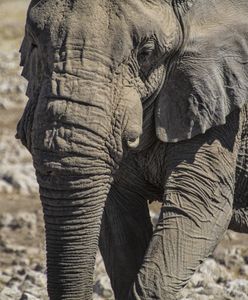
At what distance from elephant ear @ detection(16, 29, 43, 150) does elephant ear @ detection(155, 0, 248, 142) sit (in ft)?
1.91

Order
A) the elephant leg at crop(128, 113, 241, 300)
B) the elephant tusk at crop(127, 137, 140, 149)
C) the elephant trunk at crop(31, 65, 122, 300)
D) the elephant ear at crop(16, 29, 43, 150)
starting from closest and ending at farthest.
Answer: the elephant trunk at crop(31, 65, 122, 300), the elephant ear at crop(16, 29, 43, 150), the elephant tusk at crop(127, 137, 140, 149), the elephant leg at crop(128, 113, 241, 300)

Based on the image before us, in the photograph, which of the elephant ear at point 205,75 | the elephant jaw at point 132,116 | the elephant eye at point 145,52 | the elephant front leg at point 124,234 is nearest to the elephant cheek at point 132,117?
the elephant jaw at point 132,116

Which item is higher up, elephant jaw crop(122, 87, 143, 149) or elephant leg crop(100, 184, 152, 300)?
elephant jaw crop(122, 87, 143, 149)

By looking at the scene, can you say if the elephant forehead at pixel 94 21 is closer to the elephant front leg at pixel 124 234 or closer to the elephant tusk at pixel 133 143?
the elephant tusk at pixel 133 143

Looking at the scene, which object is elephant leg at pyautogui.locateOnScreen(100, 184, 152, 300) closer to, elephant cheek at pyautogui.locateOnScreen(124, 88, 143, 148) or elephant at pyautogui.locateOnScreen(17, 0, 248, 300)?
elephant at pyautogui.locateOnScreen(17, 0, 248, 300)

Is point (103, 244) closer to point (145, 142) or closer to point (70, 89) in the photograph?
point (145, 142)

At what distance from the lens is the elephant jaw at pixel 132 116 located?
5547 millimetres

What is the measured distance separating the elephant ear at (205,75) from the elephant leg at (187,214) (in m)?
0.09

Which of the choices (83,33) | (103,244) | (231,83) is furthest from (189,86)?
(103,244)

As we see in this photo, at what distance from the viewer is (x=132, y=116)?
5.56m

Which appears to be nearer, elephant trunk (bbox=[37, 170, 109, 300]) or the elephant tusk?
elephant trunk (bbox=[37, 170, 109, 300])

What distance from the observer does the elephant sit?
5406 millimetres

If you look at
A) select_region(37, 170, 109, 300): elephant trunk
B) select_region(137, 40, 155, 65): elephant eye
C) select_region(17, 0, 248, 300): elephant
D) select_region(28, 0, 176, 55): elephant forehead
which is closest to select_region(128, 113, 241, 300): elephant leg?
select_region(17, 0, 248, 300): elephant

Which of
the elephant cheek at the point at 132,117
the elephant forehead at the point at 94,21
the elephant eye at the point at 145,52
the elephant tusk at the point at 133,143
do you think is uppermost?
the elephant forehead at the point at 94,21
